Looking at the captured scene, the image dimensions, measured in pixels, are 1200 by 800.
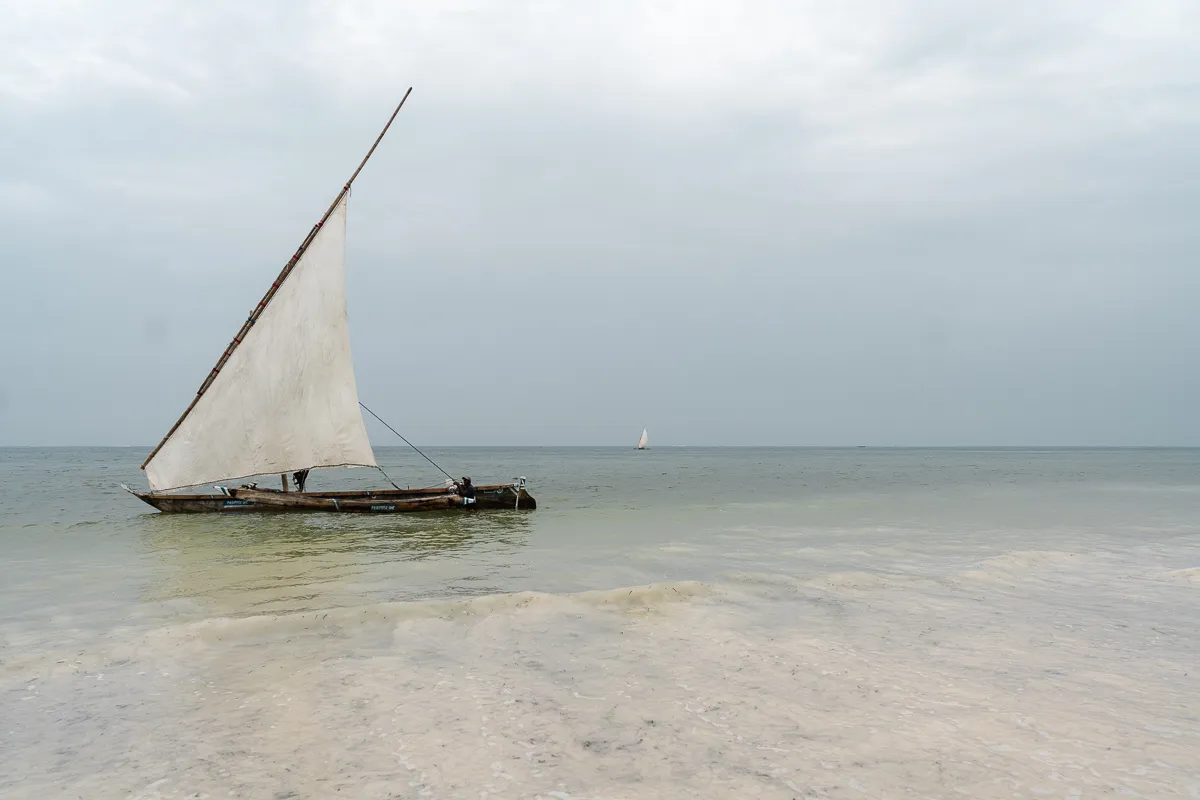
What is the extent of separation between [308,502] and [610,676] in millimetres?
27572

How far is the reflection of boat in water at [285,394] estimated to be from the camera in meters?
27.9

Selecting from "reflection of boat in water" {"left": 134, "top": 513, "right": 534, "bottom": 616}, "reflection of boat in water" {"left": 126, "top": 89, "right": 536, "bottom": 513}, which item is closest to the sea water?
"reflection of boat in water" {"left": 134, "top": 513, "right": 534, "bottom": 616}

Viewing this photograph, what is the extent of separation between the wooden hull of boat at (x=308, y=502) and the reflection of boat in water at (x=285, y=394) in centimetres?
44

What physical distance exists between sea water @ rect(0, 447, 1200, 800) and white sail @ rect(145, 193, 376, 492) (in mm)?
10408

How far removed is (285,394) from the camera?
1124 inches

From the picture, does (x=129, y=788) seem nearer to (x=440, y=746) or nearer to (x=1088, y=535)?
(x=440, y=746)

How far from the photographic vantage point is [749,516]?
30844 mm

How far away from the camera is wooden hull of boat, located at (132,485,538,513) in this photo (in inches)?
1233

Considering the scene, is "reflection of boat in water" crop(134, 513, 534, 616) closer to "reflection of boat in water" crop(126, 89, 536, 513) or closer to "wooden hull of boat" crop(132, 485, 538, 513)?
"wooden hull of boat" crop(132, 485, 538, 513)

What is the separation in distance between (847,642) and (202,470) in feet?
94.4

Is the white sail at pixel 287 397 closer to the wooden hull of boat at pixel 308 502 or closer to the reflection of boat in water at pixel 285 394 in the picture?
the reflection of boat in water at pixel 285 394

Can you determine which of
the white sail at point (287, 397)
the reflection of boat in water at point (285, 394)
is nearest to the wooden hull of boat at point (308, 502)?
the reflection of boat in water at point (285, 394)

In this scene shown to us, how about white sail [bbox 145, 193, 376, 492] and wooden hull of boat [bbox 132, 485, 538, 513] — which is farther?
wooden hull of boat [bbox 132, 485, 538, 513]

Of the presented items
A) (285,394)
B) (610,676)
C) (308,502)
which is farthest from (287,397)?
(610,676)
